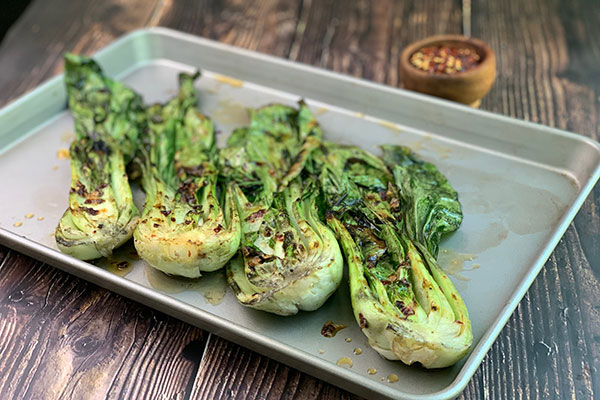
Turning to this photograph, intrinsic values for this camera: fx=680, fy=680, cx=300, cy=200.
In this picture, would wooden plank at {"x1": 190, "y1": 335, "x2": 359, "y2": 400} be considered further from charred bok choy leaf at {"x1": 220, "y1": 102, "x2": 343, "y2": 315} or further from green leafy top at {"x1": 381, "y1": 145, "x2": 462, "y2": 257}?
green leafy top at {"x1": 381, "y1": 145, "x2": 462, "y2": 257}

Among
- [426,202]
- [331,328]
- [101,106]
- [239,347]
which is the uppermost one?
[426,202]

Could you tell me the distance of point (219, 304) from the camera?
224 centimetres

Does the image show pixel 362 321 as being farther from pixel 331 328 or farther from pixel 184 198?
pixel 184 198

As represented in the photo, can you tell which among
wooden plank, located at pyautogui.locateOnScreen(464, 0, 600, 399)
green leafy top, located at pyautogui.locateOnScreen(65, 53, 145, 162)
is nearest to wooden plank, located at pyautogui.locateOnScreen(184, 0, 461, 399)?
wooden plank, located at pyautogui.locateOnScreen(464, 0, 600, 399)

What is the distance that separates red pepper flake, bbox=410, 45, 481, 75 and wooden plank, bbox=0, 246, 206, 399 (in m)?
1.69

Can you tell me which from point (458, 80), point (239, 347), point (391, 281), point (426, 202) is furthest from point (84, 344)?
point (458, 80)

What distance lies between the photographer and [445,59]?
3197 mm

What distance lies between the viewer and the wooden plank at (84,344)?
2.08 metres

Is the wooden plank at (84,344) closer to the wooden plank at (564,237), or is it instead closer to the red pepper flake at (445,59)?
the wooden plank at (564,237)

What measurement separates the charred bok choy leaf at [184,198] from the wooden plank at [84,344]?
21 centimetres

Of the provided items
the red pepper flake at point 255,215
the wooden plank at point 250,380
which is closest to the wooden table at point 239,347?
the wooden plank at point 250,380

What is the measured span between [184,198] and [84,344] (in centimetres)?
64

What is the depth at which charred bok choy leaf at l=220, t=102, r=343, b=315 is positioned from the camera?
2084 millimetres

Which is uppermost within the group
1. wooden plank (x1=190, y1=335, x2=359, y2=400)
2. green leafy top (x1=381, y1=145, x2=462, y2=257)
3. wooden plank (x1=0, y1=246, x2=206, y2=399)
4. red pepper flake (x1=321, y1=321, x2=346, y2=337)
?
green leafy top (x1=381, y1=145, x2=462, y2=257)
